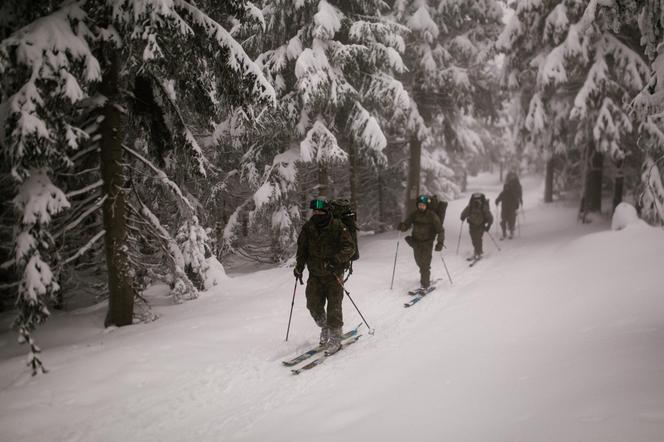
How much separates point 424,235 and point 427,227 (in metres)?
0.21

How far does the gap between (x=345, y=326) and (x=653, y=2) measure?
21.0ft

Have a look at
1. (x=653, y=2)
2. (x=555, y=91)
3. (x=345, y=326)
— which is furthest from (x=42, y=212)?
(x=555, y=91)

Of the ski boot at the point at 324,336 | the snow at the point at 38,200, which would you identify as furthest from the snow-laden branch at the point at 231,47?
the ski boot at the point at 324,336

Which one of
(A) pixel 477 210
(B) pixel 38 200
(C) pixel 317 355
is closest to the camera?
(B) pixel 38 200

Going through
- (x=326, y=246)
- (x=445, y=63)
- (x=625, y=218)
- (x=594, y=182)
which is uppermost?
(x=445, y=63)

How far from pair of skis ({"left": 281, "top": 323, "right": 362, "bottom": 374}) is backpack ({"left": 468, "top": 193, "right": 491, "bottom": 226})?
7333 millimetres

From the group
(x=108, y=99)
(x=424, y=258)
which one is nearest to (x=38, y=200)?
(x=108, y=99)

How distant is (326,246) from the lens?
6285 mm

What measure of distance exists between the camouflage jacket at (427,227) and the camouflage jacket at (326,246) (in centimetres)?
389

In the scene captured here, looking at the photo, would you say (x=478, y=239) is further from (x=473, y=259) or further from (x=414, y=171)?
(x=414, y=171)

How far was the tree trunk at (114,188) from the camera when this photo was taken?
23.8 feet

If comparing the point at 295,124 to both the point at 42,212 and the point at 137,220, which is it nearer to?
the point at 137,220

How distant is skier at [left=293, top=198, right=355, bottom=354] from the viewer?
6.24 meters

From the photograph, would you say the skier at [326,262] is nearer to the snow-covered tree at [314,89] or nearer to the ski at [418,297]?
the ski at [418,297]
